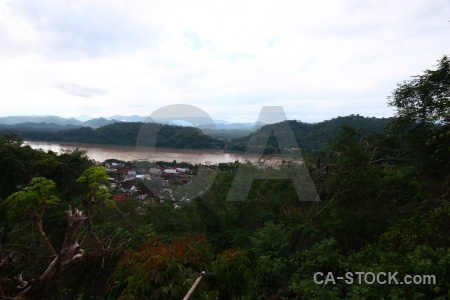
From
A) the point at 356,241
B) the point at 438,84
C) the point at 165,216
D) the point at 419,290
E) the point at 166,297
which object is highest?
the point at 438,84

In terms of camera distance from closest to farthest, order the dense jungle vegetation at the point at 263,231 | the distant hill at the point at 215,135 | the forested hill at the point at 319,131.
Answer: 1. the dense jungle vegetation at the point at 263,231
2. the distant hill at the point at 215,135
3. the forested hill at the point at 319,131

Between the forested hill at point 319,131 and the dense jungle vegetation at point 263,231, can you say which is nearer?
the dense jungle vegetation at point 263,231

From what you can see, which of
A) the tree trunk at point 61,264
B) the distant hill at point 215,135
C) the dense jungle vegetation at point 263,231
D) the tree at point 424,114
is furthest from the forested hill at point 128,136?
the tree trunk at point 61,264

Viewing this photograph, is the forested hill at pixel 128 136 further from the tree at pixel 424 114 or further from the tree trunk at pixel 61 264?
the tree trunk at pixel 61 264

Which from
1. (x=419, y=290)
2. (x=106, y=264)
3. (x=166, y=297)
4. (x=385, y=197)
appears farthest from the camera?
(x=385, y=197)

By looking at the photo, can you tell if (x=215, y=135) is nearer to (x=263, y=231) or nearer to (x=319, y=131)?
(x=319, y=131)

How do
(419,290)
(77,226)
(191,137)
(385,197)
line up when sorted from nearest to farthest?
(419,290)
(77,226)
(385,197)
(191,137)

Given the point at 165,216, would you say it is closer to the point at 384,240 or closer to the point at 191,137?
the point at 384,240

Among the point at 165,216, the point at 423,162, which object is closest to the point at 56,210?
the point at 165,216
